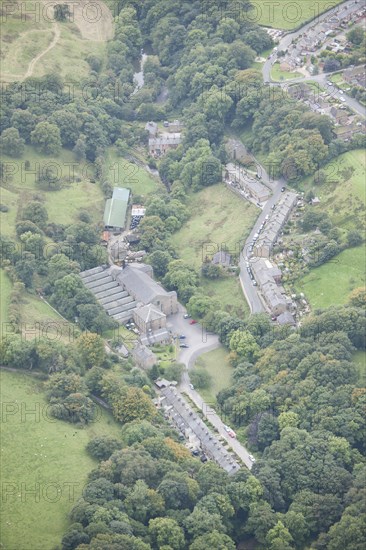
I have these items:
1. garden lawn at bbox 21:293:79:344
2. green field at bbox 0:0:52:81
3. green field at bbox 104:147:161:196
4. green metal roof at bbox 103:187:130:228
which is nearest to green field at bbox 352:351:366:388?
garden lawn at bbox 21:293:79:344

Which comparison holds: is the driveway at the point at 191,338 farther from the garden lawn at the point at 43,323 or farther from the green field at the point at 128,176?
the green field at the point at 128,176

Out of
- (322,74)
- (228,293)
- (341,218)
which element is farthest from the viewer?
(322,74)

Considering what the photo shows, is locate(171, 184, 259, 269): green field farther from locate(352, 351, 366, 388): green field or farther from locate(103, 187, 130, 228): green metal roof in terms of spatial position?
locate(352, 351, 366, 388): green field

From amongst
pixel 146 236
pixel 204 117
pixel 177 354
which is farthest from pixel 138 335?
pixel 204 117

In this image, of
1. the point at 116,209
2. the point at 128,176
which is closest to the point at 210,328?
the point at 116,209

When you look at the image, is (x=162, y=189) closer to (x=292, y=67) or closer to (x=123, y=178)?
(x=123, y=178)

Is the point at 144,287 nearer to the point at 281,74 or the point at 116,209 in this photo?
the point at 116,209

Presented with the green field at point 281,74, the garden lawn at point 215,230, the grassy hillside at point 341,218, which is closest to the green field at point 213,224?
the garden lawn at point 215,230
